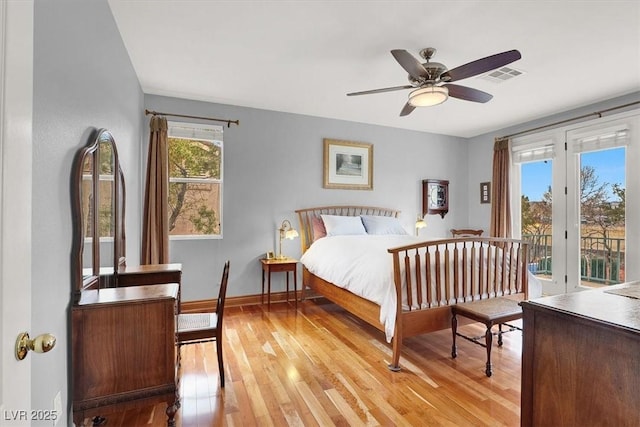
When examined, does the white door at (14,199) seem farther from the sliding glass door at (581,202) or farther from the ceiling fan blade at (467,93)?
the sliding glass door at (581,202)

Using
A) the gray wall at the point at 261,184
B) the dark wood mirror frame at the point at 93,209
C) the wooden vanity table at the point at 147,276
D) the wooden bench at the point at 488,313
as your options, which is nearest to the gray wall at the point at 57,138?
the dark wood mirror frame at the point at 93,209

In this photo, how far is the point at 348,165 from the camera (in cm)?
485

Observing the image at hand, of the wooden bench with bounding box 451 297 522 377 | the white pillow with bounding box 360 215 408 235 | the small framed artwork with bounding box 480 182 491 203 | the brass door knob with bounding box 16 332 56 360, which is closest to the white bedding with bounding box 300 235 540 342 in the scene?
the wooden bench with bounding box 451 297 522 377

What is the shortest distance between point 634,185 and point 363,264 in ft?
11.3

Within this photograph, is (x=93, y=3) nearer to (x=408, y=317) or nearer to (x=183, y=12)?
(x=183, y=12)

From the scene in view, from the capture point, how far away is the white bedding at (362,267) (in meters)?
2.51

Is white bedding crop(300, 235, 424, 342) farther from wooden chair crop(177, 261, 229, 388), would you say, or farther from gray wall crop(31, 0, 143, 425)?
gray wall crop(31, 0, 143, 425)

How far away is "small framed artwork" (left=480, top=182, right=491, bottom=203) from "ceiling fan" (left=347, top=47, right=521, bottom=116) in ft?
9.42

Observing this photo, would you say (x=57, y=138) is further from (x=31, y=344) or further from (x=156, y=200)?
(x=156, y=200)

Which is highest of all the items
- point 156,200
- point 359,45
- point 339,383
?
point 359,45

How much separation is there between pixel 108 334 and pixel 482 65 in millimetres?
2896

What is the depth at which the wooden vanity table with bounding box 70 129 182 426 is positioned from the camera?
4.99ft

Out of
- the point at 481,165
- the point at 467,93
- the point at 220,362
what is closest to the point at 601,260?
the point at 481,165

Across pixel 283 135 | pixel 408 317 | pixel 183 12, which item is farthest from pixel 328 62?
pixel 408 317
